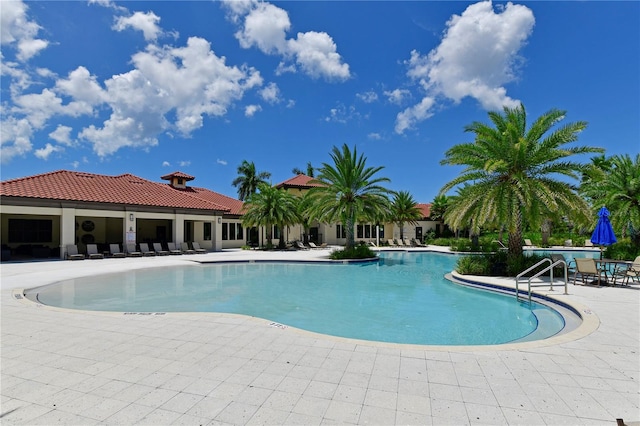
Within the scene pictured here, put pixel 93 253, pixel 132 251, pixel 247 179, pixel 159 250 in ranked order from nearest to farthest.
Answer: pixel 93 253 → pixel 132 251 → pixel 159 250 → pixel 247 179

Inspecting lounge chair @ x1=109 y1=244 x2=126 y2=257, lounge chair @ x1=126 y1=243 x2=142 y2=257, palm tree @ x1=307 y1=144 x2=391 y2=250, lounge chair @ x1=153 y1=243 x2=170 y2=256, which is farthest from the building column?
palm tree @ x1=307 y1=144 x2=391 y2=250

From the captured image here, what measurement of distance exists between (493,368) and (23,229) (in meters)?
30.7

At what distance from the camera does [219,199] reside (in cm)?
3725

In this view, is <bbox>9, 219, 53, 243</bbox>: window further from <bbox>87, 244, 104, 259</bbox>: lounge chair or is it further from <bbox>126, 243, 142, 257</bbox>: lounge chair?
<bbox>126, 243, 142, 257</bbox>: lounge chair

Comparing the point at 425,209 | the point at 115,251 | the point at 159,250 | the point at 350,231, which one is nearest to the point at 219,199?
the point at 159,250

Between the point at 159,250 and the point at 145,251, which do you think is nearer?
the point at 145,251

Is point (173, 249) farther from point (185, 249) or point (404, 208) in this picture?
point (404, 208)

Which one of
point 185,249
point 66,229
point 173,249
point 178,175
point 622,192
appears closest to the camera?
point 622,192

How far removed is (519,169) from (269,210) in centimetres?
2052

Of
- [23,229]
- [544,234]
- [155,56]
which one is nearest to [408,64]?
[155,56]

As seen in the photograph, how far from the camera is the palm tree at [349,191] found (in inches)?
864

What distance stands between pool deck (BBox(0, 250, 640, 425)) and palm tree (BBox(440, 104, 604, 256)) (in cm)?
721

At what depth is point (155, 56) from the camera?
1642 centimetres

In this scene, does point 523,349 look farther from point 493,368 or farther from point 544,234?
point 544,234
